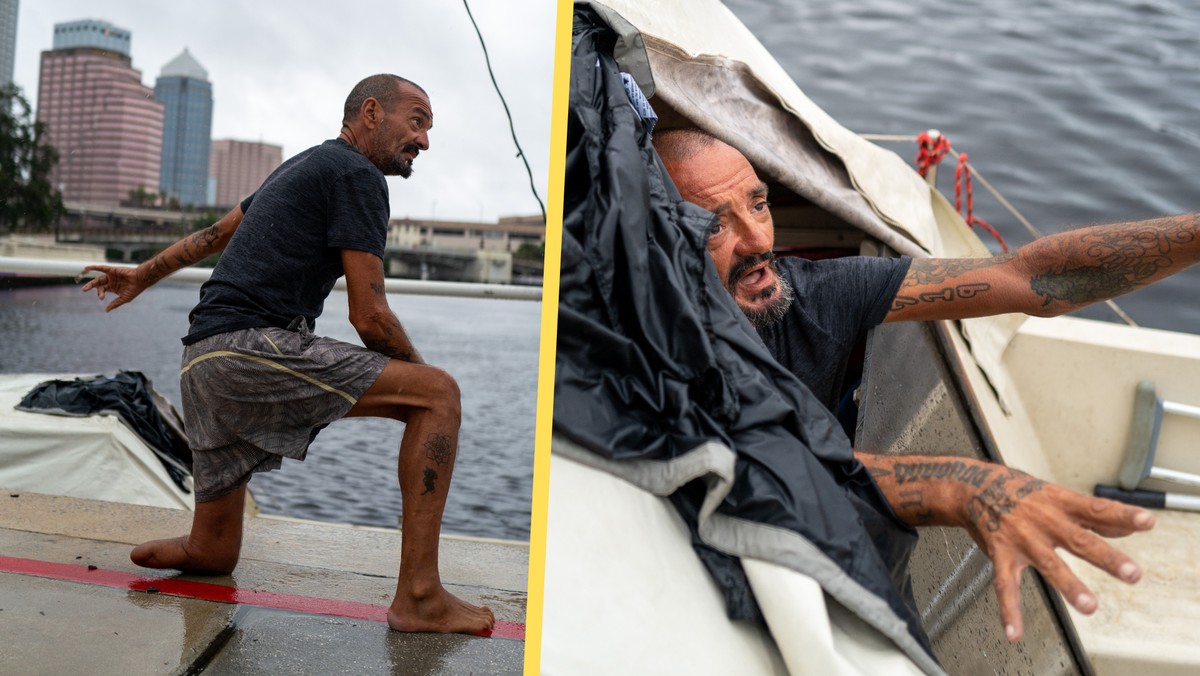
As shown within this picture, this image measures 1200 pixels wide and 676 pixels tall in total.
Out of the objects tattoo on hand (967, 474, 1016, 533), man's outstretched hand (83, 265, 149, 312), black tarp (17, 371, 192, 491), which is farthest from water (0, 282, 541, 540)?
tattoo on hand (967, 474, 1016, 533)

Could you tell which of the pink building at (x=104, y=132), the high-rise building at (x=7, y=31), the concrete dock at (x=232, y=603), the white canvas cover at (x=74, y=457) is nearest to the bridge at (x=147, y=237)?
the pink building at (x=104, y=132)

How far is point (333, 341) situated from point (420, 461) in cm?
27

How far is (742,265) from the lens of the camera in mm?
1494

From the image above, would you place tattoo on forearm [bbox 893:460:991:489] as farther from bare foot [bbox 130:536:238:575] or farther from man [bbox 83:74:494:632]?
bare foot [bbox 130:536:238:575]

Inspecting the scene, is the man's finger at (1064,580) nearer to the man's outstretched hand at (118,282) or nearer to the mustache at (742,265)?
the mustache at (742,265)

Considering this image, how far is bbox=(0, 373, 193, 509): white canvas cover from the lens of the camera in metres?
2.88

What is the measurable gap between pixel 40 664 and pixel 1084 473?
2702 mm

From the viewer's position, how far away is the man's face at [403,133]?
1.80 meters

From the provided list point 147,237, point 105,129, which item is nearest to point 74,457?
point 147,237

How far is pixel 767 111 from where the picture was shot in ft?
5.89

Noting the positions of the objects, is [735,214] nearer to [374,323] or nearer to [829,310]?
[829,310]

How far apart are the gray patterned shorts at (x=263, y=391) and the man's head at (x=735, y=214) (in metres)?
0.66

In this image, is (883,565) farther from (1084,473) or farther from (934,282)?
(1084,473)

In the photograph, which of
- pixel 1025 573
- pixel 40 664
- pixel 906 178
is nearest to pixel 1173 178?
pixel 906 178
